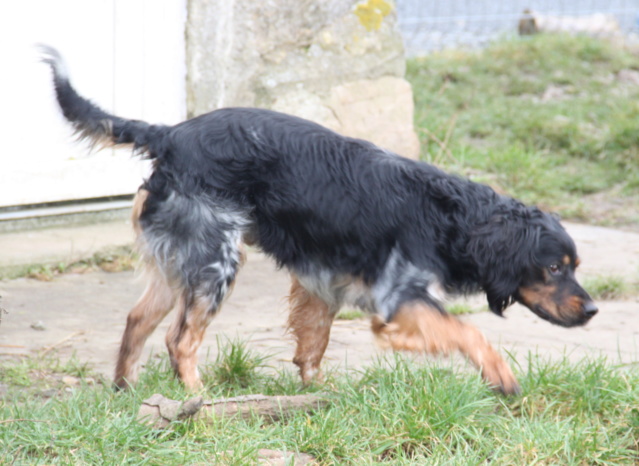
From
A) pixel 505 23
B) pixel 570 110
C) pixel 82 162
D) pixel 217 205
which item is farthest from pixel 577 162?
pixel 217 205

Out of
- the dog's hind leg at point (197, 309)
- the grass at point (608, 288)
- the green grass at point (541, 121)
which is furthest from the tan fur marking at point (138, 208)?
the green grass at point (541, 121)

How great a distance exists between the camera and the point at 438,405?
3.42m

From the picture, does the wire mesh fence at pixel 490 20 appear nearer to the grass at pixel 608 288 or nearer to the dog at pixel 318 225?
the grass at pixel 608 288

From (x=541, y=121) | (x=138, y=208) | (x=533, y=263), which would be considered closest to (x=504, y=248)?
(x=533, y=263)

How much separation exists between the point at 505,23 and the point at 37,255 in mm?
8247

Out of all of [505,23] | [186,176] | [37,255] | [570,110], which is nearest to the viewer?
[186,176]

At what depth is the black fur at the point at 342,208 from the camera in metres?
3.99

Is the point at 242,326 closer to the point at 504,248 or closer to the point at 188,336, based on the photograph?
the point at 188,336

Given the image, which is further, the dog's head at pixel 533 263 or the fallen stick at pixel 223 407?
the dog's head at pixel 533 263

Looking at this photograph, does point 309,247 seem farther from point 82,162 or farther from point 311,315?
point 82,162

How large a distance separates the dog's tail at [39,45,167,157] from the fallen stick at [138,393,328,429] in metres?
1.27

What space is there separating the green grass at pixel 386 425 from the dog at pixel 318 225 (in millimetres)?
297

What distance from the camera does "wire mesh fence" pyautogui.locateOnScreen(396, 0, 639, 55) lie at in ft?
38.6

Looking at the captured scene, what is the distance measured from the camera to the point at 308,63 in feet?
22.0
